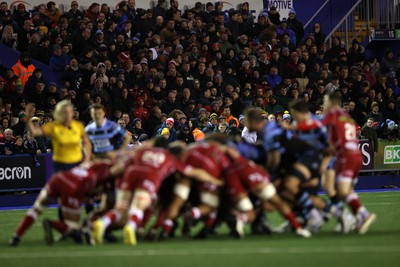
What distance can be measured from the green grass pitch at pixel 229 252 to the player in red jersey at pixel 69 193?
0.26m

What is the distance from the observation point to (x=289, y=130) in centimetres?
1516

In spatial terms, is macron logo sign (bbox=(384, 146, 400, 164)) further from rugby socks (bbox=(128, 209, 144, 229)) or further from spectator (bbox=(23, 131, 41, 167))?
rugby socks (bbox=(128, 209, 144, 229))

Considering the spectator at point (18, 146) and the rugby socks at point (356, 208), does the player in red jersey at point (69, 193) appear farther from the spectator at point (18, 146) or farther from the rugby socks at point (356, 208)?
the spectator at point (18, 146)

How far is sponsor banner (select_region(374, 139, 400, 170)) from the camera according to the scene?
87.1ft

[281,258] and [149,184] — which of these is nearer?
[281,258]

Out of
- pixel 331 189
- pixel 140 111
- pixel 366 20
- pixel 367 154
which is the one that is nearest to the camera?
pixel 331 189

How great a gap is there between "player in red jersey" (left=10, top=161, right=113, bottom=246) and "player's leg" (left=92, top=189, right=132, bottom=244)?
15.2 inches

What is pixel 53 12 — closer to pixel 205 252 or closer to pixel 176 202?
A: pixel 176 202

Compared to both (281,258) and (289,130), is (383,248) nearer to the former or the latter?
(281,258)

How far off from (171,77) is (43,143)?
427 cm

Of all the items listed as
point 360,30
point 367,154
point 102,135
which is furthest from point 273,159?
point 360,30

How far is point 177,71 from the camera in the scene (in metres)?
26.7

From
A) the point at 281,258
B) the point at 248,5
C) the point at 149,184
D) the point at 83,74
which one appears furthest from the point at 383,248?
the point at 248,5

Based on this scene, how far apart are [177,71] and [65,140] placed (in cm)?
1122
